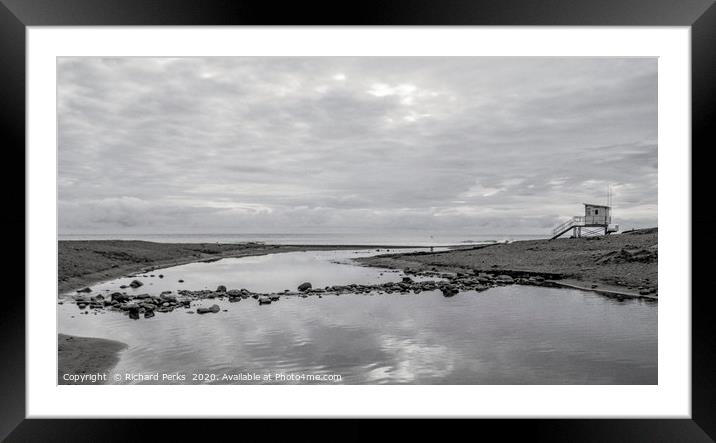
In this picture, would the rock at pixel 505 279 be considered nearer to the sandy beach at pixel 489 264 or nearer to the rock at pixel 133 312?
the sandy beach at pixel 489 264

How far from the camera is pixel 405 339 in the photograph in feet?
17.4

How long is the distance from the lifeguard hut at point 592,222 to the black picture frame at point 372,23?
108 inches

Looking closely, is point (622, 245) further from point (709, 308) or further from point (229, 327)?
point (229, 327)

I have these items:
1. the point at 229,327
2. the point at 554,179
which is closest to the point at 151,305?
the point at 229,327

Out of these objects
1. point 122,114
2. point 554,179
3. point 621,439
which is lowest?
point 621,439

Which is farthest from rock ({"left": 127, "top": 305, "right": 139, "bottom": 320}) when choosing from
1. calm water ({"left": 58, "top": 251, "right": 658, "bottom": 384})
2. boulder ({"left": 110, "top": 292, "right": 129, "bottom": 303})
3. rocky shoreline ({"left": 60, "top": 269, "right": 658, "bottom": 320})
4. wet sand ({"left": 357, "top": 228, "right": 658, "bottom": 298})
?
wet sand ({"left": 357, "top": 228, "right": 658, "bottom": 298})

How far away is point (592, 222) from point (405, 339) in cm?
470

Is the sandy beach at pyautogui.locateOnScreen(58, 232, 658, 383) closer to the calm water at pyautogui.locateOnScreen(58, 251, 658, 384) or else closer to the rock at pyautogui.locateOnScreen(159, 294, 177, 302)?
the calm water at pyautogui.locateOnScreen(58, 251, 658, 384)

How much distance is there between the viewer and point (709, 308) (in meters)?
3.10

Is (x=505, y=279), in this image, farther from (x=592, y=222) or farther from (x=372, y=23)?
(x=372, y=23)

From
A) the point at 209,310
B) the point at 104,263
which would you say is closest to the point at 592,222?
the point at 209,310

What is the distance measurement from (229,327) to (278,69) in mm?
3518

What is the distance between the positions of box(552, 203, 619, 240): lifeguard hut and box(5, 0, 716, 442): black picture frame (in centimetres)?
274

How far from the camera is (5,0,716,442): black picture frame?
10.0 feet
